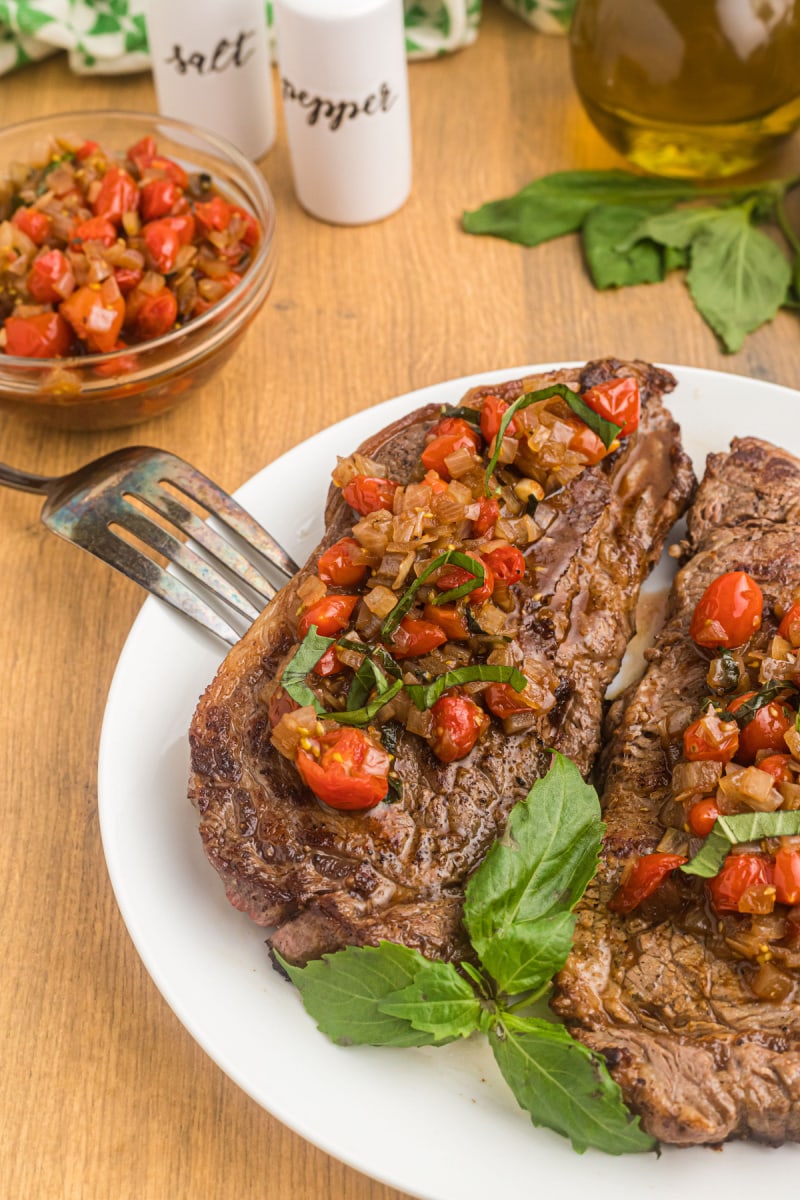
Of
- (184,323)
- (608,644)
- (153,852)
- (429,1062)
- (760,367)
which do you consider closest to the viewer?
(429,1062)

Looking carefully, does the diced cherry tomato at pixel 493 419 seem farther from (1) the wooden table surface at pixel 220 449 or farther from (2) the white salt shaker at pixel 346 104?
(2) the white salt shaker at pixel 346 104

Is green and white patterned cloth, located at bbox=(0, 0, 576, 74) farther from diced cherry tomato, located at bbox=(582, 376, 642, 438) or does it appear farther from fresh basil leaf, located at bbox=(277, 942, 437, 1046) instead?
fresh basil leaf, located at bbox=(277, 942, 437, 1046)

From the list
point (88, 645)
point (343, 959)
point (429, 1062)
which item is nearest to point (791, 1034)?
point (429, 1062)

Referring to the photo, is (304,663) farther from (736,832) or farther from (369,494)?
(736,832)

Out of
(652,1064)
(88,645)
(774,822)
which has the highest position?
(774,822)

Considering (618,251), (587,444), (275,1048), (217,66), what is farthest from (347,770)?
(217,66)

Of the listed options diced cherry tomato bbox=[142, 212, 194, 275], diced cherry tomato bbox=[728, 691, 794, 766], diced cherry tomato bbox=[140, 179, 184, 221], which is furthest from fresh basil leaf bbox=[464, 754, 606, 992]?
diced cherry tomato bbox=[140, 179, 184, 221]

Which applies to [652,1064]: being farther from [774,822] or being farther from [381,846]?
[381,846]
